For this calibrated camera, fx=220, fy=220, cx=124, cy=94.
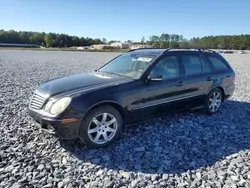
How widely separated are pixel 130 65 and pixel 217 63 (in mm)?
2549

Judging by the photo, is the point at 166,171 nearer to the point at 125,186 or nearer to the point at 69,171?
the point at 125,186

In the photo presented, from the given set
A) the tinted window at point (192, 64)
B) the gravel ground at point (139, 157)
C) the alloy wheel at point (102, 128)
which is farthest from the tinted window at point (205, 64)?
the alloy wheel at point (102, 128)

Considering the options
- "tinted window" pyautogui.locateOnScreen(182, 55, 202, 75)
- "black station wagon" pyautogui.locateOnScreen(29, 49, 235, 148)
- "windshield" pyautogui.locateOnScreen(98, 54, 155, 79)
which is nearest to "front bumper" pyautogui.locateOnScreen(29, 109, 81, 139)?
"black station wagon" pyautogui.locateOnScreen(29, 49, 235, 148)

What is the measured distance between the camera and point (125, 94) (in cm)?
384

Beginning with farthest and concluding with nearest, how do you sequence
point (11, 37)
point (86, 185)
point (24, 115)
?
point (11, 37) < point (24, 115) < point (86, 185)

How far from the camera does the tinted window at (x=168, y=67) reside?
14.4ft

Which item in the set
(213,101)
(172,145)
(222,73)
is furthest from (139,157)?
(222,73)

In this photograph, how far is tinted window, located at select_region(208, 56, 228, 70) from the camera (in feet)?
18.6

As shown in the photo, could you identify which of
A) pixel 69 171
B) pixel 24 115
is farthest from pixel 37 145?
pixel 24 115

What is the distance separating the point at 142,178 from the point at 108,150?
2.96ft

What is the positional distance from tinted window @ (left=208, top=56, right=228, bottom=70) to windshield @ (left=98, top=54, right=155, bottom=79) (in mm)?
2024

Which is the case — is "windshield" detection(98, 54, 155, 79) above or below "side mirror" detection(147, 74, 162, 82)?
above

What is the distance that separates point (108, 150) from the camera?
3.64m

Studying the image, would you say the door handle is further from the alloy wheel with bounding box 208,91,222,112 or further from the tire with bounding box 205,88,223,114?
the alloy wheel with bounding box 208,91,222,112
